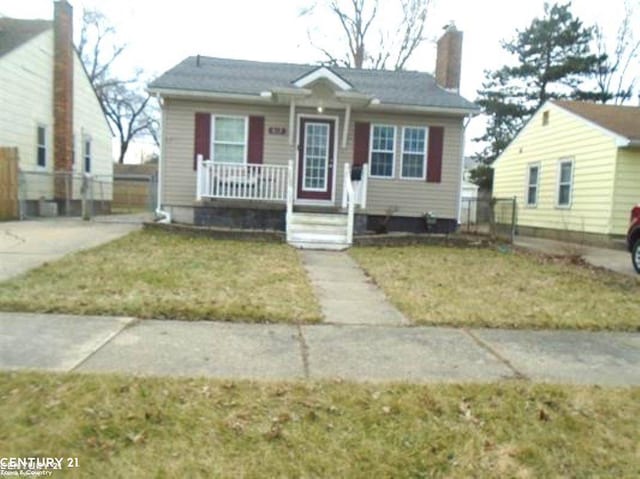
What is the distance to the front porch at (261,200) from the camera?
1134cm

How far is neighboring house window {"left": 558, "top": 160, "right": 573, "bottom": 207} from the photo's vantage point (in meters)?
15.7

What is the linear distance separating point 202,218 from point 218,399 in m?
9.67

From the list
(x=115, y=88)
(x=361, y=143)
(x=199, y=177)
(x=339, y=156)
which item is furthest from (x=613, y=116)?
(x=115, y=88)

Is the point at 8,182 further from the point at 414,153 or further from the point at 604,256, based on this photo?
the point at 604,256

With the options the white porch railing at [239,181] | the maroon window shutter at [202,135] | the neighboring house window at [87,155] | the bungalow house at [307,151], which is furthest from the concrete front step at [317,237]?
the neighboring house window at [87,155]

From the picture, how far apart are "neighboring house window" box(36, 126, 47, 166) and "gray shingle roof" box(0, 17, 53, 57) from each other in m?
2.63

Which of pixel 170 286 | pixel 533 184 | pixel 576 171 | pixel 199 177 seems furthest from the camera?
pixel 533 184

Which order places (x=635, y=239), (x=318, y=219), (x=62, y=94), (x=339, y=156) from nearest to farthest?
(x=635, y=239) → (x=318, y=219) → (x=339, y=156) → (x=62, y=94)

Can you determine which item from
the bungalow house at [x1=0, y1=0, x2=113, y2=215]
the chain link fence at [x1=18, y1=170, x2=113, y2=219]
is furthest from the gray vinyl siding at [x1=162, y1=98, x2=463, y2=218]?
the bungalow house at [x1=0, y1=0, x2=113, y2=215]

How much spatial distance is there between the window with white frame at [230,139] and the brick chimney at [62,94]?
23.2 feet

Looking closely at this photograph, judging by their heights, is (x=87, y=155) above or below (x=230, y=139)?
below

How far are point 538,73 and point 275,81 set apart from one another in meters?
21.6

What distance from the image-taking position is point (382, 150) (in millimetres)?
13180

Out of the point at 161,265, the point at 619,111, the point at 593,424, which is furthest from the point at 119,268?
the point at 619,111
